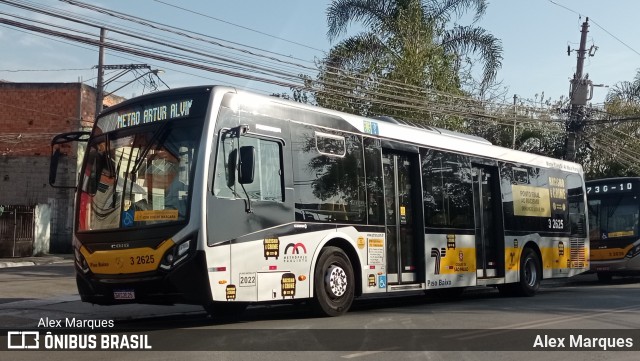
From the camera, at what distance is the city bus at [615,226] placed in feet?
72.2

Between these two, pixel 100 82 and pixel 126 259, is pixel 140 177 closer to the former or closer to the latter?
pixel 126 259

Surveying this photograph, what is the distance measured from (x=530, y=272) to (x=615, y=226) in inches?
278

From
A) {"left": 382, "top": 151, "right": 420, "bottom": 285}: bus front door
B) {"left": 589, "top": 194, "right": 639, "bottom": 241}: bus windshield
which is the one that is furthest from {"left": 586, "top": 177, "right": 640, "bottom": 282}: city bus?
{"left": 382, "top": 151, "right": 420, "bottom": 285}: bus front door

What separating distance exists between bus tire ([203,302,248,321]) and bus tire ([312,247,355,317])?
1.19m

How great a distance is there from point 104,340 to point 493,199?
956 centimetres

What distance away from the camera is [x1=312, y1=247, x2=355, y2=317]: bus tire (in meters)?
11.1

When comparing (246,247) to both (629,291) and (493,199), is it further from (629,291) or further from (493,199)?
(629,291)

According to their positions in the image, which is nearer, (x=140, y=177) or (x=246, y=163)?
(x=246, y=163)

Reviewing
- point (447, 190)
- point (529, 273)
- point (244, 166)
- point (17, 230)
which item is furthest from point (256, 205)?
point (17, 230)

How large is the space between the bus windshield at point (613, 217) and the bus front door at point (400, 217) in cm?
1167

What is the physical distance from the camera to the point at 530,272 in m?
17.0

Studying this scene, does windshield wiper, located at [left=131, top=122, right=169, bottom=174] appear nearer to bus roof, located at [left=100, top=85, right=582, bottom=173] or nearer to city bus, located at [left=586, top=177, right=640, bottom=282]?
bus roof, located at [left=100, top=85, right=582, bottom=173]

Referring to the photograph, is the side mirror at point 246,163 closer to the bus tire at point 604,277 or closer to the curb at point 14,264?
the bus tire at point 604,277

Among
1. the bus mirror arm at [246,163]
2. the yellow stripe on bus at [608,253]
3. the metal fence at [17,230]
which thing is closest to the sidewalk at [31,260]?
the metal fence at [17,230]
